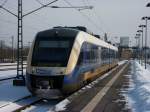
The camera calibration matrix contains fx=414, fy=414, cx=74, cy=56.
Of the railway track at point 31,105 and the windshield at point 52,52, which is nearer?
the railway track at point 31,105

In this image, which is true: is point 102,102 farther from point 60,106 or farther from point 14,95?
point 14,95

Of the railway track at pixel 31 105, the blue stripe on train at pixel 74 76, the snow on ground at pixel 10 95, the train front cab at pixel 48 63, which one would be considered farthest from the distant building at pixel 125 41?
the railway track at pixel 31 105

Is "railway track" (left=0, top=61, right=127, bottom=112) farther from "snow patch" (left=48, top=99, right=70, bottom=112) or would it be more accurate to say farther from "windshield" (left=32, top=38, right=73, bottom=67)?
"windshield" (left=32, top=38, right=73, bottom=67)

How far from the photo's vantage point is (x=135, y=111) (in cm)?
1402

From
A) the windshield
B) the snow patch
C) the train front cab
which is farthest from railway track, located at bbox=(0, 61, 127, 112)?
the windshield

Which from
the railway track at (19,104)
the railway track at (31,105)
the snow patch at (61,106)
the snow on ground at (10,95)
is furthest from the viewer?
the snow on ground at (10,95)

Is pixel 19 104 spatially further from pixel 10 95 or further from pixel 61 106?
pixel 10 95

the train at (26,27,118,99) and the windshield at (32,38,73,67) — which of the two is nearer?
the train at (26,27,118,99)

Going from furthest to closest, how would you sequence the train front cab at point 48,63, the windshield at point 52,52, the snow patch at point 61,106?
1. the windshield at point 52,52
2. the train front cab at point 48,63
3. the snow patch at point 61,106

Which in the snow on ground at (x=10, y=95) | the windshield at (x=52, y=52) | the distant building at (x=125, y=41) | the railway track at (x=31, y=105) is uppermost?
the distant building at (x=125, y=41)

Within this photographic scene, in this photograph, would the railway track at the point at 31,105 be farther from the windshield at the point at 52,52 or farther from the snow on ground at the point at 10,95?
the windshield at the point at 52,52

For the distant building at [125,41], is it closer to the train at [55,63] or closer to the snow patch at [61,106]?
the train at [55,63]

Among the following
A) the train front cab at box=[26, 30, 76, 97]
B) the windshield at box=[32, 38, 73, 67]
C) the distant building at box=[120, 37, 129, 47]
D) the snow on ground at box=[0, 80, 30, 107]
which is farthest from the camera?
the distant building at box=[120, 37, 129, 47]

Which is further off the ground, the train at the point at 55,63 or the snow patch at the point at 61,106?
the train at the point at 55,63
